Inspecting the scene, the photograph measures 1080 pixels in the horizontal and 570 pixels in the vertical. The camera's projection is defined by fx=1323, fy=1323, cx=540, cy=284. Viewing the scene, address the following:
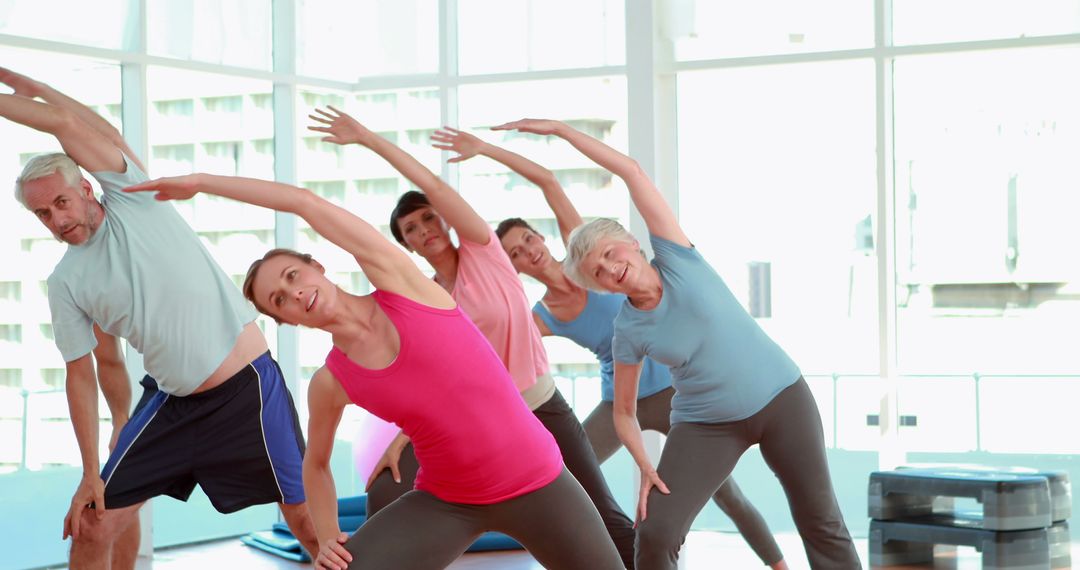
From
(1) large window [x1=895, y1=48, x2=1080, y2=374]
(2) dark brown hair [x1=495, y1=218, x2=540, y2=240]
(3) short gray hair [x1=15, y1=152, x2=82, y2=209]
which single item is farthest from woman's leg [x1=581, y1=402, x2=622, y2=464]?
(1) large window [x1=895, y1=48, x2=1080, y2=374]

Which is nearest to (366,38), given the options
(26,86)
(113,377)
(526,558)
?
(526,558)

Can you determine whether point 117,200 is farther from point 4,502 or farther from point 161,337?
point 4,502

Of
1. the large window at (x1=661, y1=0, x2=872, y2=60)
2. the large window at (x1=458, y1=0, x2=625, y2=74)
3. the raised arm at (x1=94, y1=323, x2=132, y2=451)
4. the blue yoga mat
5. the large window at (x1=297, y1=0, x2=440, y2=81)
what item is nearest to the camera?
the raised arm at (x1=94, y1=323, x2=132, y2=451)

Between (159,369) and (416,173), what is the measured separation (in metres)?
0.86

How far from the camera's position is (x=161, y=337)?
11.2 feet

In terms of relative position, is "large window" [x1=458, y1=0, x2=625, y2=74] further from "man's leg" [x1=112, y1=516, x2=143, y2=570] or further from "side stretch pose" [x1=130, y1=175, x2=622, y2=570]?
"side stretch pose" [x1=130, y1=175, x2=622, y2=570]

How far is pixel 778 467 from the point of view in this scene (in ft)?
11.1

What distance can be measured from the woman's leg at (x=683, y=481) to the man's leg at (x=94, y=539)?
1313mm

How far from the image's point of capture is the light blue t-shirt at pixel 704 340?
3299 mm

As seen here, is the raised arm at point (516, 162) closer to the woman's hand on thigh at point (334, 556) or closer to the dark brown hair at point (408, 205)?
the dark brown hair at point (408, 205)

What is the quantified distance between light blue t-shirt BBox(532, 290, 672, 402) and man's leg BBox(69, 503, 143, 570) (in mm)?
1469

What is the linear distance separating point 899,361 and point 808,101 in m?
1.24

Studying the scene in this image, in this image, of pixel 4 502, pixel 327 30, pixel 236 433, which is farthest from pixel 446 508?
pixel 327 30

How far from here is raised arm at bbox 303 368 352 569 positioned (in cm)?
274
